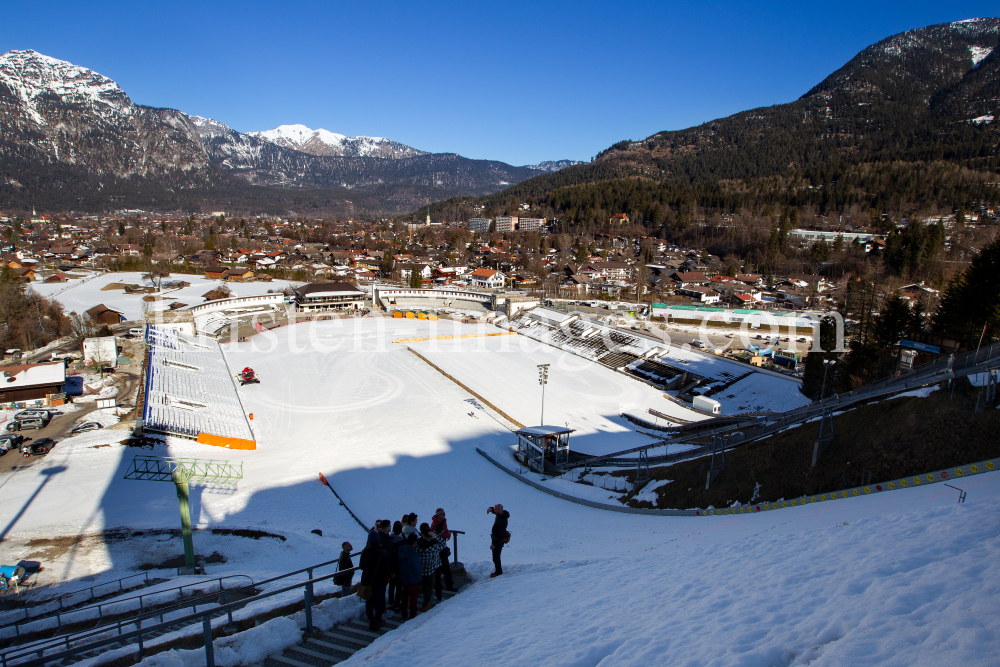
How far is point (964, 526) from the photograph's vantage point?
4020mm

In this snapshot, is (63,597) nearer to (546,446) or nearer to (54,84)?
(546,446)

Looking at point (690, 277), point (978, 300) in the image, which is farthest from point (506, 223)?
point (978, 300)

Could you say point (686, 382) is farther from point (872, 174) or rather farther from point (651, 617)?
point (872, 174)

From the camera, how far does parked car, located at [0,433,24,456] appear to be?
14.1 m

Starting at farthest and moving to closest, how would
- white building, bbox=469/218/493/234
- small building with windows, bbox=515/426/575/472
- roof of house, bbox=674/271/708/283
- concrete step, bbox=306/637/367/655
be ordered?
white building, bbox=469/218/493/234 < roof of house, bbox=674/271/708/283 < small building with windows, bbox=515/426/575/472 < concrete step, bbox=306/637/367/655

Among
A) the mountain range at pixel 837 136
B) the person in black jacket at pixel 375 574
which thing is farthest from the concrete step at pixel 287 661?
the mountain range at pixel 837 136

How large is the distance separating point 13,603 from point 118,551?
214 centimetres

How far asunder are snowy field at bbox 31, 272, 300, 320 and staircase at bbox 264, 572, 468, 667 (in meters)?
42.2

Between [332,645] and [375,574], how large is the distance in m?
0.60

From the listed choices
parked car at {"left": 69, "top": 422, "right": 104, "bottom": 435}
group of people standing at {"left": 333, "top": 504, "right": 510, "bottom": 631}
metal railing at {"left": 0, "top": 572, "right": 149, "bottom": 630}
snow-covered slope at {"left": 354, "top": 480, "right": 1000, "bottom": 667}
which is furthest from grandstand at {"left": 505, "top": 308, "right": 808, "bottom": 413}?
parked car at {"left": 69, "top": 422, "right": 104, "bottom": 435}

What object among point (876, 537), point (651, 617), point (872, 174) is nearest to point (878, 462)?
point (876, 537)

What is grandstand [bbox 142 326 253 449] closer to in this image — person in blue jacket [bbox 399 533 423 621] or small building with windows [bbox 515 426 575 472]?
small building with windows [bbox 515 426 575 472]

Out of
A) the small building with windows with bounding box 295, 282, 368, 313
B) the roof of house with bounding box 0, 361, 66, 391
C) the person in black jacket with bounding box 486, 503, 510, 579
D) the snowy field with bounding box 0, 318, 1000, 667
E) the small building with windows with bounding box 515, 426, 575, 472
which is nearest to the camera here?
the snowy field with bounding box 0, 318, 1000, 667

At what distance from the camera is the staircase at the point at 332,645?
12.3ft
